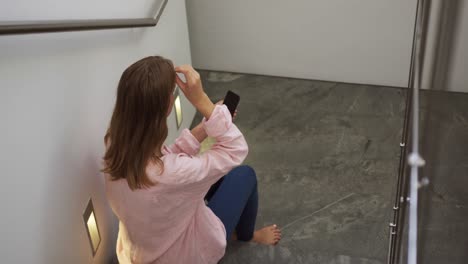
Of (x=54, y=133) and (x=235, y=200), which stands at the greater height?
(x=54, y=133)

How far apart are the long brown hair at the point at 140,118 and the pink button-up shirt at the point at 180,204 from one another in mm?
38

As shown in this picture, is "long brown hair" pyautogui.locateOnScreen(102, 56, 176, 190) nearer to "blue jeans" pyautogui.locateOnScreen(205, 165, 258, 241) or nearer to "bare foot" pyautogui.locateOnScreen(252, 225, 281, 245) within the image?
"blue jeans" pyautogui.locateOnScreen(205, 165, 258, 241)

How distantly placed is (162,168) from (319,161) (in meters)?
1.95

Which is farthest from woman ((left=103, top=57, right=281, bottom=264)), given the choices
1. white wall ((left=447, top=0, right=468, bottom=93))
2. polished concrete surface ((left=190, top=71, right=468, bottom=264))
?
white wall ((left=447, top=0, right=468, bottom=93))

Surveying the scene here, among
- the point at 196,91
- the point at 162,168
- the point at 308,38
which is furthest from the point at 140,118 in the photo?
the point at 308,38

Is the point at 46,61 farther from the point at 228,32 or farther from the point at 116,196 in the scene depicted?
the point at 228,32

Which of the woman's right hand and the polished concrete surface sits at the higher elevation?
the woman's right hand

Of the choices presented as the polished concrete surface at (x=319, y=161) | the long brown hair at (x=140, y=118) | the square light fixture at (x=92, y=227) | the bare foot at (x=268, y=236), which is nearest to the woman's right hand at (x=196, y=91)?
the long brown hair at (x=140, y=118)

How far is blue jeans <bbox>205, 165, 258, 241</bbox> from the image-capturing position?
235cm

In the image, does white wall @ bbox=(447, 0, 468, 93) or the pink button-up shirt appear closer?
white wall @ bbox=(447, 0, 468, 93)

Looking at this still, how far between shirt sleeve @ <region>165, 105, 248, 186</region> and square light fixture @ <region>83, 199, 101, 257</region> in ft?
1.27

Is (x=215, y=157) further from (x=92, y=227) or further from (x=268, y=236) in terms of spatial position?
(x=268, y=236)

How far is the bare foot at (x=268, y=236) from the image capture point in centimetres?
287

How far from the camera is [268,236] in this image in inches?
114
